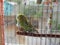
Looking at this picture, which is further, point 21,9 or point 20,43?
point 20,43

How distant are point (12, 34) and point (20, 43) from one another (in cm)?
14

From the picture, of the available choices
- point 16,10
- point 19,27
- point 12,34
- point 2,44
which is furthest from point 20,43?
point 2,44

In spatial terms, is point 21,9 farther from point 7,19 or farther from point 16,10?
point 7,19

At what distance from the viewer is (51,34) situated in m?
1.16

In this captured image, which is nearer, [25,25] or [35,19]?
[25,25]

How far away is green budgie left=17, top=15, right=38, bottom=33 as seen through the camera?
116 cm

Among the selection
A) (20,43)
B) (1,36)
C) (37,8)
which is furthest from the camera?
(20,43)

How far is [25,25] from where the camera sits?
1169 mm

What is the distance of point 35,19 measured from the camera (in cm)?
132

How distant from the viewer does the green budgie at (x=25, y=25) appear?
45.8 inches

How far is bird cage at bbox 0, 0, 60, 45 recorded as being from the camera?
1.18 metres

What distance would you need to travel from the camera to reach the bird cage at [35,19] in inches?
46.6

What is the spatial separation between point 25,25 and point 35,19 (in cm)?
19

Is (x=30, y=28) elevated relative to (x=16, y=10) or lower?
lower
